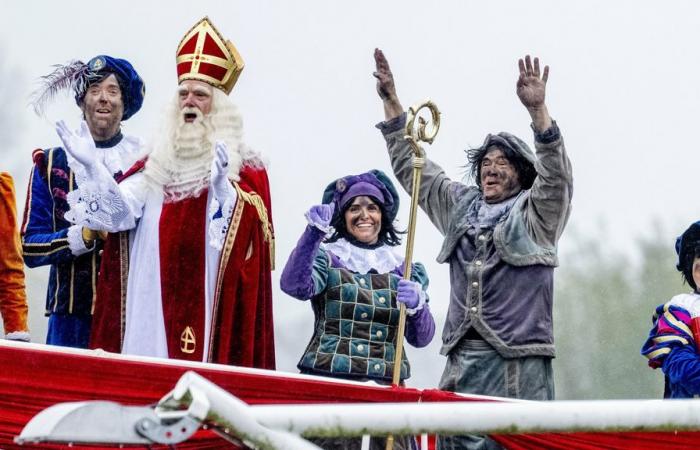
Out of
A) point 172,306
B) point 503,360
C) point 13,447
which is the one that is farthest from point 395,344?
point 13,447

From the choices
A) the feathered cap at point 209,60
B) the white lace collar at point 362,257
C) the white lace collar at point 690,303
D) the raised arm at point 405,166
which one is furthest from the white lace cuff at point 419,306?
the feathered cap at point 209,60

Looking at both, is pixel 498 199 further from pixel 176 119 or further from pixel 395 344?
pixel 176 119

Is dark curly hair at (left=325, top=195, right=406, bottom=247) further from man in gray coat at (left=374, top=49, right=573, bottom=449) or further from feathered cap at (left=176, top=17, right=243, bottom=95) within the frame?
feathered cap at (left=176, top=17, right=243, bottom=95)

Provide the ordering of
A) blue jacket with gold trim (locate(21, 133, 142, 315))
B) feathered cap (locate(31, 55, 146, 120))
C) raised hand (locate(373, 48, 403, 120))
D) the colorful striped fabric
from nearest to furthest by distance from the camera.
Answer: the colorful striped fabric
blue jacket with gold trim (locate(21, 133, 142, 315))
feathered cap (locate(31, 55, 146, 120))
raised hand (locate(373, 48, 403, 120))

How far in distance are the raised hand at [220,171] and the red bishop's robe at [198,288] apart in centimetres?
12

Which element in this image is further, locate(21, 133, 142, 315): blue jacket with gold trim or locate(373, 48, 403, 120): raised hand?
locate(373, 48, 403, 120): raised hand

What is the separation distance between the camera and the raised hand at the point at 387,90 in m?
6.54

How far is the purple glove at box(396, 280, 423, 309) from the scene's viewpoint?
19.6 feet

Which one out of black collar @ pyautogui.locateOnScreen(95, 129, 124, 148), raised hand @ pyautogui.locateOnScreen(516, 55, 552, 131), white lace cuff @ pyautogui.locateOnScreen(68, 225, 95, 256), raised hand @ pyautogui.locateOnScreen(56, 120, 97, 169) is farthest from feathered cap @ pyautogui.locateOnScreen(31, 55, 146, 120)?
raised hand @ pyautogui.locateOnScreen(516, 55, 552, 131)

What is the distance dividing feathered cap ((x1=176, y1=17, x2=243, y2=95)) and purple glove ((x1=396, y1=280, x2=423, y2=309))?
3.60ft

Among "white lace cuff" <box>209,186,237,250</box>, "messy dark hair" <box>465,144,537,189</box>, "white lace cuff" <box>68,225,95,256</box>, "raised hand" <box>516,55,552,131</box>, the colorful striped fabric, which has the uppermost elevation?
"raised hand" <box>516,55,552,131</box>

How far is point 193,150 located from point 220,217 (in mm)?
353

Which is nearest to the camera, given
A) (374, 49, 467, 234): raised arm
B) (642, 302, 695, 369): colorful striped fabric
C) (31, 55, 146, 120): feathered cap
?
(642, 302, 695, 369): colorful striped fabric

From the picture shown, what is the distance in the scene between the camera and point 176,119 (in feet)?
19.8
